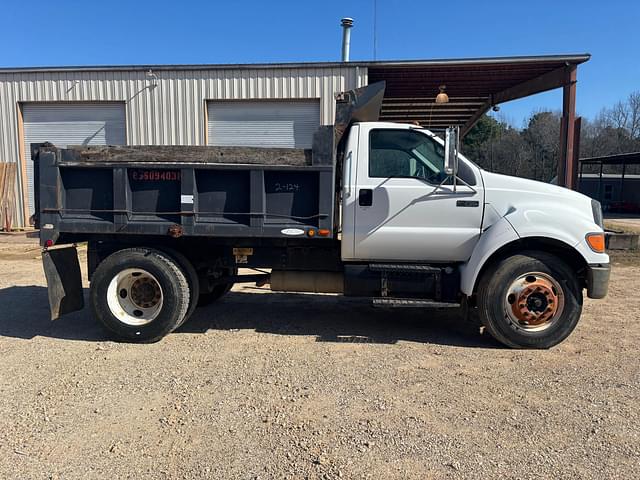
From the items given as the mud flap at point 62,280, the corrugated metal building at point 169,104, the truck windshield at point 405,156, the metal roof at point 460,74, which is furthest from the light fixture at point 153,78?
the truck windshield at point 405,156

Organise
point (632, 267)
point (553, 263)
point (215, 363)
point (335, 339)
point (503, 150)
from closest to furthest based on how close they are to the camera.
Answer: point (215, 363), point (553, 263), point (335, 339), point (632, 267), point (503, 150)

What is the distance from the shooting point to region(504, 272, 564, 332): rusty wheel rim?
5.11 metres

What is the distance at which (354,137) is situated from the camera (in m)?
5.33

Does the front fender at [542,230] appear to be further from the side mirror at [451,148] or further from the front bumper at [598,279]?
the side mirror at [451,148]

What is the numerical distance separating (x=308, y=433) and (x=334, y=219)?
2.47m

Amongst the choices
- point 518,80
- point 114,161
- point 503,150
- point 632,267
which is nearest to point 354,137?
point 114,161

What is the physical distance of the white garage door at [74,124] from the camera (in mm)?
14289

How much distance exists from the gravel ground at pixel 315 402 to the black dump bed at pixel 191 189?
128 cm

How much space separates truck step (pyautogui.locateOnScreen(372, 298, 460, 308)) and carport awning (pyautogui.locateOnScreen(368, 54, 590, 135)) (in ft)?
29.6

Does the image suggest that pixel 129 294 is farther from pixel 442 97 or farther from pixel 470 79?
pixel 470 79

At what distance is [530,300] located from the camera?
202 inches

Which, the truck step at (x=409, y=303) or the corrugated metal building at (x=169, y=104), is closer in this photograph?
the truck step at (x=409, y=303)

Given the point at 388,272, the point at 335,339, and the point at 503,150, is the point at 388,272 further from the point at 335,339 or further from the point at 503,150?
the point at 503,150

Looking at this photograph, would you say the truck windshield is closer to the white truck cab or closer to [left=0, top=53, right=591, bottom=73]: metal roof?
the white truck cab
